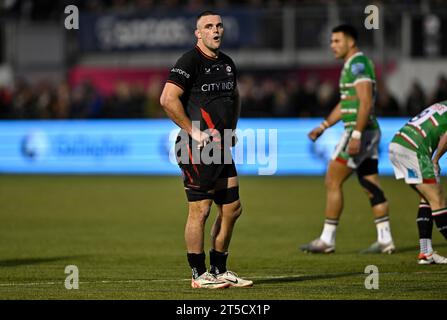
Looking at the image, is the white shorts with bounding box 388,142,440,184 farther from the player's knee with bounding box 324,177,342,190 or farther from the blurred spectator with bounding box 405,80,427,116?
the blurred spectator with bounding box 405,80,427,116

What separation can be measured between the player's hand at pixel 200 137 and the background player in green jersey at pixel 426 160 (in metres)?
2.94

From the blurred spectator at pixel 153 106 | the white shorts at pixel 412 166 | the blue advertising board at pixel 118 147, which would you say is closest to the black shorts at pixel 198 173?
the white shorts at pixel 412 166

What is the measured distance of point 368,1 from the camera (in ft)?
95.6

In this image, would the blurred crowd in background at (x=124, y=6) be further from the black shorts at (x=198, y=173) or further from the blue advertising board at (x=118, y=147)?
the black shorts at (x=198, y=173)

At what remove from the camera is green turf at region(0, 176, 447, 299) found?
9.81 metres

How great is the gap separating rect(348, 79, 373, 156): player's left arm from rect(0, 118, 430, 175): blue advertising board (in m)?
11.6

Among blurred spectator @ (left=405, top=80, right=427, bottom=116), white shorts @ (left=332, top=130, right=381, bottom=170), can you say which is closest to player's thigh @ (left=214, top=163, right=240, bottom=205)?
white shorts @ (left=332, top=130, right=381, bottom=170)

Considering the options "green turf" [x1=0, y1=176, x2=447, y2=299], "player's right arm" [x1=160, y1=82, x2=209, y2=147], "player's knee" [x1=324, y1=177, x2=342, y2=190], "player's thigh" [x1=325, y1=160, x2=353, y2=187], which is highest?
"player's right arm" [x1=160, y1=82, x2=209, y2=147]

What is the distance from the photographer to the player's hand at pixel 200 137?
959 cm

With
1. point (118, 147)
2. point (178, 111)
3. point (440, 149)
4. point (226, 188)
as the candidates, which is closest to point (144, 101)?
point (118, 147)

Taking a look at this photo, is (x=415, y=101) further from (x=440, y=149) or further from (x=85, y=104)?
(x=440, y=149)

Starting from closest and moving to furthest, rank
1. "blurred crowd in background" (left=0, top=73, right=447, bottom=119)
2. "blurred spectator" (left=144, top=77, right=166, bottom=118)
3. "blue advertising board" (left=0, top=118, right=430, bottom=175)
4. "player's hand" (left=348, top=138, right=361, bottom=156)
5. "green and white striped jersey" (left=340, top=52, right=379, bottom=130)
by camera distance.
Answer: "player's hand" (left=348, top=138, right=361, bottom=156) < "green and white striped jersey" (left=340, top=52, right=379, bottom=130) < "blue advertising board" (left=0, top=118, right=430, bottom=175) < "blurred crowd in background" (left=0, top=73, right=447, bottom=119) < "blurred spectator" (left=144, top=77, right=166, bottom=118)

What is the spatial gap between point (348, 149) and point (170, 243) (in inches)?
112

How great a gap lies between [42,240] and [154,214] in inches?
144
